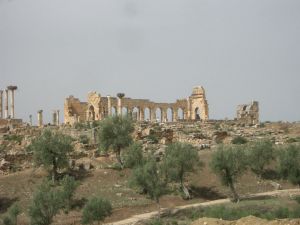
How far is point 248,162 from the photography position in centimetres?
4266

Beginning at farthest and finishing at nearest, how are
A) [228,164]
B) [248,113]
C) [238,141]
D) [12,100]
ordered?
[248,113], [12,100], [238,141], [228,164]

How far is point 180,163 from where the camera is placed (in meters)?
41.8

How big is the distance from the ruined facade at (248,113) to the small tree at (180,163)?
131 ft

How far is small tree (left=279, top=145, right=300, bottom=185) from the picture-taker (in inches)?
1656

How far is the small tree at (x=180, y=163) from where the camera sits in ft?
136

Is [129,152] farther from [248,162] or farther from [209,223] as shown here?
[209,223]

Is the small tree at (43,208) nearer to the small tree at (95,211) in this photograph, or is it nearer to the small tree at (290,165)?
the small tree at (95,211)

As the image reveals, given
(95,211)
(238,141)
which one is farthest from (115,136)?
(95,211)

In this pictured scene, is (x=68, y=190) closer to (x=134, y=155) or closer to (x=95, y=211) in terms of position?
(x=95, y=211)

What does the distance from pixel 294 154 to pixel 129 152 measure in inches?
537

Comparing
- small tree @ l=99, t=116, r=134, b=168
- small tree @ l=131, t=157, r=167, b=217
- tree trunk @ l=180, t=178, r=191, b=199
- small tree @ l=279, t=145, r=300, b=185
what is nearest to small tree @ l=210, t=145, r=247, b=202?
tree trunk @ l=180, t=178, r=191, b=199

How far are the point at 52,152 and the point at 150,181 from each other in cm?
1083

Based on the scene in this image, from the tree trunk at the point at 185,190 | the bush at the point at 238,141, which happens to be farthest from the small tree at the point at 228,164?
the bush at the point at 238,141

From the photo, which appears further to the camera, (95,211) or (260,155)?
(260,155)
